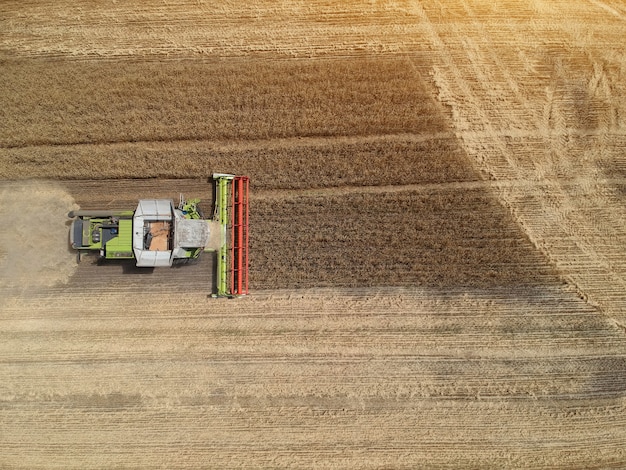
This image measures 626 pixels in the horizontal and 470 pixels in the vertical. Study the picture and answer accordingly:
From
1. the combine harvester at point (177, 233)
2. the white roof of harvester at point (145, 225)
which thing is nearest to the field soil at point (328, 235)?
the combine harvester at point (177, 233)

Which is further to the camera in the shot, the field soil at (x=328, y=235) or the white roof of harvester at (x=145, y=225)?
the field soil at (x=328, y=235)

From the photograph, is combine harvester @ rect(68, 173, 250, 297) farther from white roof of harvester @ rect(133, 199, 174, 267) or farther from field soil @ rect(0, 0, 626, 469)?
field soil @ rect(0, 0, 626, 469)

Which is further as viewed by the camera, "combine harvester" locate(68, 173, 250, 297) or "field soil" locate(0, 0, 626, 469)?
"field soil" locate(0, 0, 626, 469)

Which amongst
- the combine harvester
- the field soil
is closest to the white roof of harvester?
the combine harvester

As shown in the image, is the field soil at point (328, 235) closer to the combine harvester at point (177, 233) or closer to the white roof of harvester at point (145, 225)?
the combine harvester at point (177, 233)

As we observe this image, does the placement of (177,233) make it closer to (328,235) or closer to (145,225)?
(145,225)

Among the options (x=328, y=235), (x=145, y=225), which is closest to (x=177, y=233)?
(x=145, y=225)
